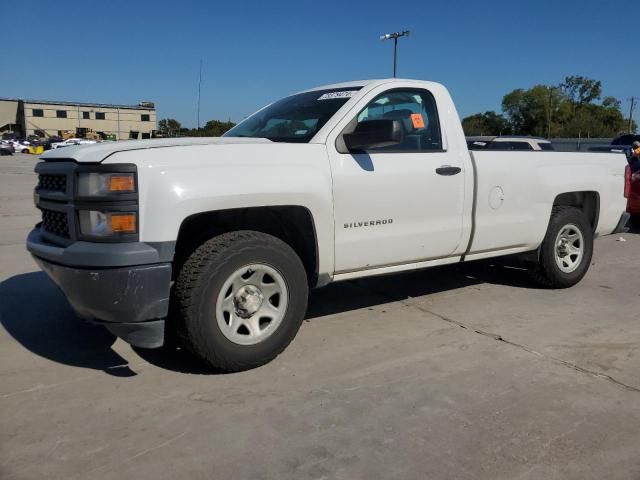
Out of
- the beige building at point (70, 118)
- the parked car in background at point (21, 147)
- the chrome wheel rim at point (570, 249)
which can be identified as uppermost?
→ the beige building at point (70, 118)

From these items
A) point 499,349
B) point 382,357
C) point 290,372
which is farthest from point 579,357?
point 290,372

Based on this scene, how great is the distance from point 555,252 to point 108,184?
14.0 ft

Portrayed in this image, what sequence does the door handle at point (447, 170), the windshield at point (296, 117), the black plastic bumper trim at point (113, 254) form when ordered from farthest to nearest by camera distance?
1. the door handle at point (447, 170)
2. the windshield at point (296, 117)
3. the black plastic bumper trim at point (113, 254)

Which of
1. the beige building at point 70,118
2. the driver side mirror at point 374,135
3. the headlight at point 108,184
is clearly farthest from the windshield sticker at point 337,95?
the beige building at point 70,118

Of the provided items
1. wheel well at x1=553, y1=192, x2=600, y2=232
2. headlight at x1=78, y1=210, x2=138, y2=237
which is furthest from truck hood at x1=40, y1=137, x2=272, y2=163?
wheel well at x1=553, y1=192, x2=600, y2=232

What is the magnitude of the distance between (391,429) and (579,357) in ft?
5.76

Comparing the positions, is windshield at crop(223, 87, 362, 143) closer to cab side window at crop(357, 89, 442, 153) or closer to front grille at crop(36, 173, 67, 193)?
cab side window at crop(357, 89, 442, 153)

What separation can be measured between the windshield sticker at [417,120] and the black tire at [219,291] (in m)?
1.62

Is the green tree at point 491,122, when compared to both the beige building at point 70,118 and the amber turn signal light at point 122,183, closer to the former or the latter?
the beige building at point 70,118

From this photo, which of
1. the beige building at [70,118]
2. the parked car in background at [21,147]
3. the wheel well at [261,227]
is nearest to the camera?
the wheel well at [261,227]

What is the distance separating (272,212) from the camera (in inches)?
149

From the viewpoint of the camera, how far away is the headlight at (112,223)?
9.87 feet

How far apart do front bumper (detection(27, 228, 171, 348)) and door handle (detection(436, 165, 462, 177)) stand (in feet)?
7.48

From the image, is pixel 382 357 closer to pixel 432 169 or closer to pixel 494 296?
pixel 432 169
